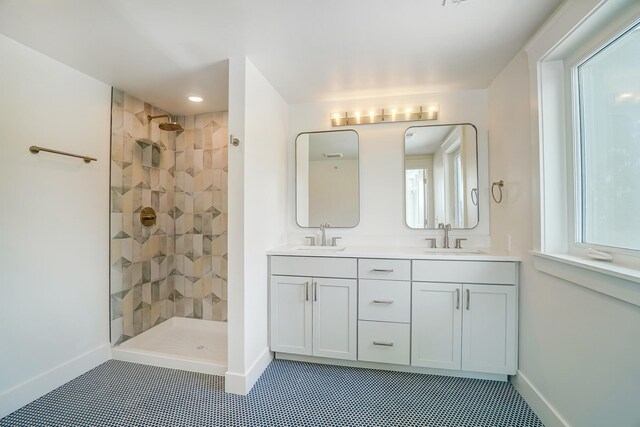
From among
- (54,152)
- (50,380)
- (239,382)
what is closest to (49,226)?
(54,152)

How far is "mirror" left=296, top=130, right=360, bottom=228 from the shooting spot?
266 centimetres

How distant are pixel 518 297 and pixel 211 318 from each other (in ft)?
8.97

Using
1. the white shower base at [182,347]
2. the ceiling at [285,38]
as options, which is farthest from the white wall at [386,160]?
the white shower base at [182,347]

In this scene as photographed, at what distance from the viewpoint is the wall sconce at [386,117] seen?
2.49 meters

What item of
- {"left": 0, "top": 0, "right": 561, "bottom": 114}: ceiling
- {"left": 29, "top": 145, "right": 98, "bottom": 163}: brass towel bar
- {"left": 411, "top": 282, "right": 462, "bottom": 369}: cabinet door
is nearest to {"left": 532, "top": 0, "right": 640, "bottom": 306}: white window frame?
{"left": 0, "top": 0, "right": 561, "bottom": 114}: ceiling

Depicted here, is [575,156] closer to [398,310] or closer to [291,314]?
[398,310]

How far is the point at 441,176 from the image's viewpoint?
2494 mm

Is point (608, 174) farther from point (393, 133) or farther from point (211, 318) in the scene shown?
point (211, 318)

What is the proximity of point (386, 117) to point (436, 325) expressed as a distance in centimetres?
178

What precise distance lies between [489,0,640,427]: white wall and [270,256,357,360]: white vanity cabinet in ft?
3.72

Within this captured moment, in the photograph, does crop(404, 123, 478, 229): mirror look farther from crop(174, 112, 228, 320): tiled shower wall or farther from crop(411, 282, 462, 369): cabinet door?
crop(174, 112, 228, 320): tiled shower wall

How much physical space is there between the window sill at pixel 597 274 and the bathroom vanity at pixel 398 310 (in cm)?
39

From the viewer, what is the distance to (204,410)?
1.72 m

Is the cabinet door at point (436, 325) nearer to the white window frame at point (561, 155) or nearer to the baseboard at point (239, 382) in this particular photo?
the white window frame at point (561, 155)
